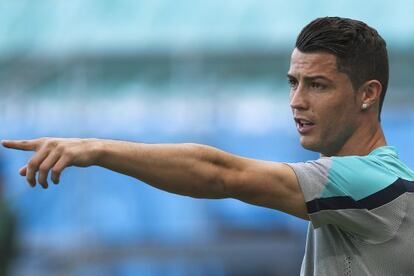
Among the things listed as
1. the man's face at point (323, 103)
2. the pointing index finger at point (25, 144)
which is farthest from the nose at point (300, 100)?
the pointing index finger at point (25, 144)

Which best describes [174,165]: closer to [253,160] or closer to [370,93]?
[253,160]

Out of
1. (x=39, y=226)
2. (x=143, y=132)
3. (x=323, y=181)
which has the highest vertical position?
(x=323, y=181)

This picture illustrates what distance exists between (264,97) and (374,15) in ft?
8.14

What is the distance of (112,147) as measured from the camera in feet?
9.55

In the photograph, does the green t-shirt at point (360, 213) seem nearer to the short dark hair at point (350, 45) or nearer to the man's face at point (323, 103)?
the man's face at point (323, 103)

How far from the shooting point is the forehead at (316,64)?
3463 millimetres

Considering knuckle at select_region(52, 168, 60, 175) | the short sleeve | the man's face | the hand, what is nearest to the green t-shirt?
the short sleeve

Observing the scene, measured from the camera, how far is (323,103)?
344cm

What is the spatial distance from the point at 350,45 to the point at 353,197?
1.86 feet

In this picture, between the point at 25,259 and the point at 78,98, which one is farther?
the point at 78,98

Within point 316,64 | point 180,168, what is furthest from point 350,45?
point 180,168

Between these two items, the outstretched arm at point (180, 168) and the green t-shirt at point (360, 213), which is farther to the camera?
the green t-shirt at point (360, 213)

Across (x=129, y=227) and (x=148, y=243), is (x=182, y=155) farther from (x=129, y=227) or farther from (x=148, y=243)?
(x=129, y=227)

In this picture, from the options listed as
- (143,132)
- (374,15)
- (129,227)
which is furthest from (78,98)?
(374,15)
